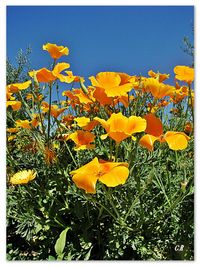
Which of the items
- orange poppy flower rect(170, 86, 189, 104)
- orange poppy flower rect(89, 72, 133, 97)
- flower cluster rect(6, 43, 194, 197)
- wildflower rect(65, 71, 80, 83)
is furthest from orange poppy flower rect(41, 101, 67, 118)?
orange poppy flower rect(170, 86, 189, 104)

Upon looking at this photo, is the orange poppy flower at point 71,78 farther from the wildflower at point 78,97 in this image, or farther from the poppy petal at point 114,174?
the poppy petal at point 114,174

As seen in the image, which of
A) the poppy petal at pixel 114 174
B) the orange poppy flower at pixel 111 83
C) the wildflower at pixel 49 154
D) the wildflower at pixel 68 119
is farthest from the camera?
the wildflower at pixel 68 119

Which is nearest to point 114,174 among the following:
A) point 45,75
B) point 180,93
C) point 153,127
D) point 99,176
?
point 99,176

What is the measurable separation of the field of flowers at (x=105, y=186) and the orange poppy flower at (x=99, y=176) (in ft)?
0.44

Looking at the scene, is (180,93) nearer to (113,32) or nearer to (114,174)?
(113,32)

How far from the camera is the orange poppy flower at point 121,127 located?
33.7 inches

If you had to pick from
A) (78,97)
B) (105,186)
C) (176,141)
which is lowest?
(105,186)

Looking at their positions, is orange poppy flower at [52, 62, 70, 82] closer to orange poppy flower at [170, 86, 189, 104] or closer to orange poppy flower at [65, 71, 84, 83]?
orange poppy flower at [65, 71, 84, 83]

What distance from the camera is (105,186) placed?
1073 millimetres

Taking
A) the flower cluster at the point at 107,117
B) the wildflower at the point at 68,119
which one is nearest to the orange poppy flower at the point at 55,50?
the flower cluster at the point at 107,117


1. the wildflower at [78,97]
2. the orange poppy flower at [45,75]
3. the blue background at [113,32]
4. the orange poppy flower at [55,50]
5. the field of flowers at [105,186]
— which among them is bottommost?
the field of flowers at [105,186]

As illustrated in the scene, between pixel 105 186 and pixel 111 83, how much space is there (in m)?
0.30
